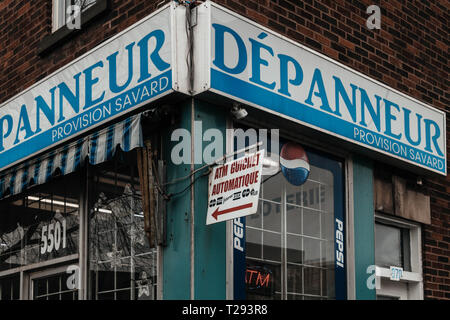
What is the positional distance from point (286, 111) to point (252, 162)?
1061 mm

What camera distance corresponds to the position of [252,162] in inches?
241

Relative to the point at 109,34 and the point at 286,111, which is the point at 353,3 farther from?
the point at 109,34

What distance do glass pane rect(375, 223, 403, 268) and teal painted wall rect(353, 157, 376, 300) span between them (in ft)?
1.15

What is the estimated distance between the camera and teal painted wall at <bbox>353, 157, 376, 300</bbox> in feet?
25.4

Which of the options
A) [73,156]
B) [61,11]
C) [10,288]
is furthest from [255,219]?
[61,11]

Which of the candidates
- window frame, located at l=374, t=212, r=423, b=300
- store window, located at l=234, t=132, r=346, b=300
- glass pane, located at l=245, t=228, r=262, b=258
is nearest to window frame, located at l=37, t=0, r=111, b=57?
store window, located at l=234, t=132, r=346, b=300

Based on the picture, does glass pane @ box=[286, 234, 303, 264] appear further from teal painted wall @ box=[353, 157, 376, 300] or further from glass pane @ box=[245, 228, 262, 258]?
teal painted wall @ box=[353, 157, 376, 300]

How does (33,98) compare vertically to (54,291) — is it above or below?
above

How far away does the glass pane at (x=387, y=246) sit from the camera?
832 centimetres

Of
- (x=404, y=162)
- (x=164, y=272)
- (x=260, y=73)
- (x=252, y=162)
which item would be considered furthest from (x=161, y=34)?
(x=404, y=162)

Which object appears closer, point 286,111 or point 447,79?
point 286,111

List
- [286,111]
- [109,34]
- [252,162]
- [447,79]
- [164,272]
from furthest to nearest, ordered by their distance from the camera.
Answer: [447,79] < [109,34] < [286,111] < [164,272] < [252,162]

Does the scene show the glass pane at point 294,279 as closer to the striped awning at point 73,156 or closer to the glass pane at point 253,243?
the glass pane at point 253,243

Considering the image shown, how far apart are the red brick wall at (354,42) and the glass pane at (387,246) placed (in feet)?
0.95
